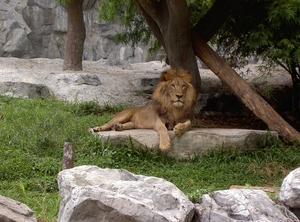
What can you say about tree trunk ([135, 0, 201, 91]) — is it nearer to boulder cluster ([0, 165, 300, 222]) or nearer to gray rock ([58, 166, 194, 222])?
boulder cluster ([0, 165, 300, 222])

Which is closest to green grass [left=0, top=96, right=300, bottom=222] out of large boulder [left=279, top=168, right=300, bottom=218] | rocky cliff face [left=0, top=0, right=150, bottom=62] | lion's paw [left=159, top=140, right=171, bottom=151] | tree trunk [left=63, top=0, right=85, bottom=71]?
lion's paw [left=159, top=140, right=171, bottom=151]

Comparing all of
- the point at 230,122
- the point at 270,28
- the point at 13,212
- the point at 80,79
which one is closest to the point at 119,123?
the point at 270,28

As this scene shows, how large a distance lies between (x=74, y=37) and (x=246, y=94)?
6267mm

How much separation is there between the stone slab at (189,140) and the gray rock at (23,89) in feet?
12.3

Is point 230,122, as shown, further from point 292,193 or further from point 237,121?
point 292,193

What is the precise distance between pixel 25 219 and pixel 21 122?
5918 millimetres

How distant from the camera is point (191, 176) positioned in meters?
8.45

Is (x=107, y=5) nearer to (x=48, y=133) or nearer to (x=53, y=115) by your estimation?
(x=53, y=115)

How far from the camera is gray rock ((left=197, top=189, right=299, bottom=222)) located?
4523mm

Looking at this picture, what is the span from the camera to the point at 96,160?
864 cm

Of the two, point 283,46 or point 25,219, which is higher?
point 283,46

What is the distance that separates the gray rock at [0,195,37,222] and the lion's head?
5304 mm

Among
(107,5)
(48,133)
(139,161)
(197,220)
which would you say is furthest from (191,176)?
(107,5)

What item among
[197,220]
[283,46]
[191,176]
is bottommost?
[191,176]
